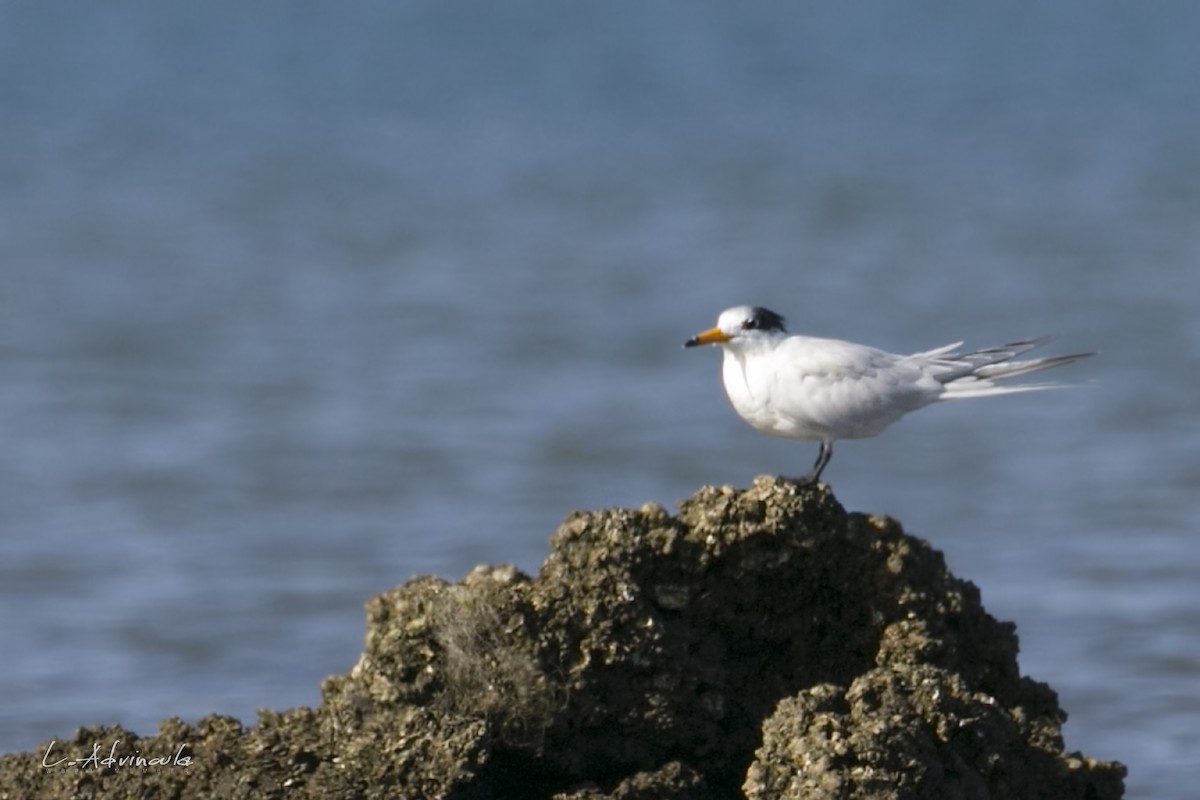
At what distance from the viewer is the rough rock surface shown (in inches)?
183

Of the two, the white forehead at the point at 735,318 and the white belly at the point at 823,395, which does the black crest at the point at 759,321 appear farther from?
the white belly at the point at 823,395

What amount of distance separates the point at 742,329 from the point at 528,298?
10.8 metres

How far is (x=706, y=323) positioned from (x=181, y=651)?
7.68m

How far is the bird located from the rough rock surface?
763 mm

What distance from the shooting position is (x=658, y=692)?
4.87 meters

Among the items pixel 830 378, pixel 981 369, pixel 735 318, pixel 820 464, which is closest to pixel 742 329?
pixel 735 318

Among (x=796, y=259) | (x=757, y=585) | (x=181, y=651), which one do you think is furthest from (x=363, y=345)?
(x=757, y=585)

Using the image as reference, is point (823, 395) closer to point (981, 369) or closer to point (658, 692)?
point (981, 369)

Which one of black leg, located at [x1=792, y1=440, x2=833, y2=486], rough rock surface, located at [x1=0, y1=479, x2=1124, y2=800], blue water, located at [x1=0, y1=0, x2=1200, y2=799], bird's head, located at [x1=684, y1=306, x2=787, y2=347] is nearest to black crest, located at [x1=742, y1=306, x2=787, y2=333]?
bird's head, located at [x1=684, y1=306, x2=787, y2=347]

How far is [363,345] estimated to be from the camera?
1501 cm

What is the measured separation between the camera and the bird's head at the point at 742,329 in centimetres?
621

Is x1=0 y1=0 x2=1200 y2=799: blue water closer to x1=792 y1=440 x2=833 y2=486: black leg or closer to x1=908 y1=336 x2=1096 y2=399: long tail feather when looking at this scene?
x1=908 y1=336 x2=1096 y2=399: long tail feather

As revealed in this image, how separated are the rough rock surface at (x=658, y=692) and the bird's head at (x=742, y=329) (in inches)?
47.4

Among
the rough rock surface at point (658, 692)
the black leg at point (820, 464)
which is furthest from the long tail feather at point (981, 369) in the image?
the rough rock surface at point (658, 692)
